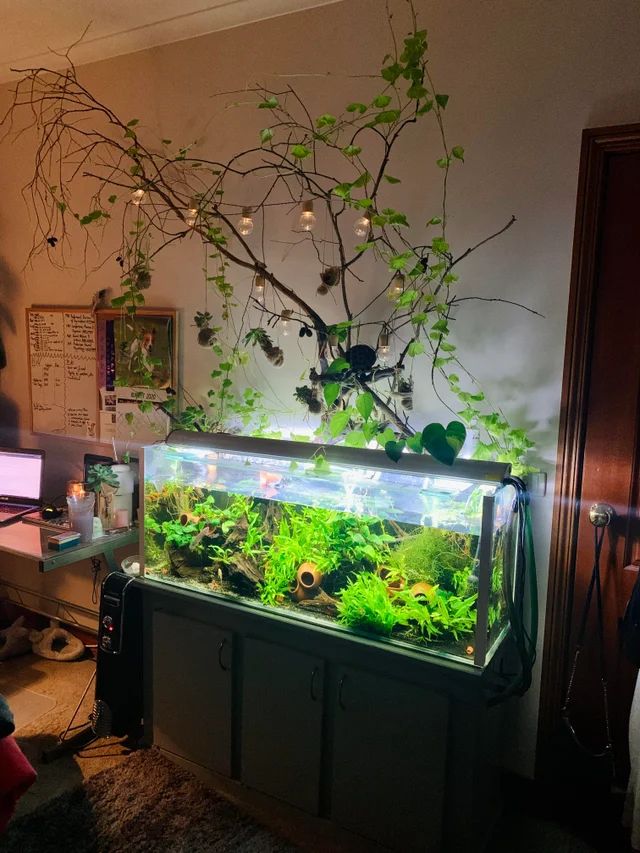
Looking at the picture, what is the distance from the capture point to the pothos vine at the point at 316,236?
2.00 metres

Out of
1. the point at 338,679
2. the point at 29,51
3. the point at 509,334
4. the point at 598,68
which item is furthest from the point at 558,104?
the point at 29,51

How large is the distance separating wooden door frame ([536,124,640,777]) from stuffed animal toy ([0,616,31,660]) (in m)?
2.40

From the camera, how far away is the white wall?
1930 mm

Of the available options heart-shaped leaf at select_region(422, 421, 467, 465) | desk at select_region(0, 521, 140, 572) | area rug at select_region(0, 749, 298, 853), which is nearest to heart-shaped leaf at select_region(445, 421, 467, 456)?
heart-shaped leaf at select_region(422, 421, 467, 465)

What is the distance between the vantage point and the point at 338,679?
1951 millimetres

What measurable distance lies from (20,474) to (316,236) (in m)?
1.77

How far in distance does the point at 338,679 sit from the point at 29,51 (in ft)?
9.59

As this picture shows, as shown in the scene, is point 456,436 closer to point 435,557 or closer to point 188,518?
point 435,557

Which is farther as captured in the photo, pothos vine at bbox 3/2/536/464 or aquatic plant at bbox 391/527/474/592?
pothos vine at bbox 3/2/536/464

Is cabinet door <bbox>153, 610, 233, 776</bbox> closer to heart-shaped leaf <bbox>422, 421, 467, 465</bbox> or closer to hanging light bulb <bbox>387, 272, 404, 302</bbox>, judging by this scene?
heart-shaped leaf <bbox>422, 421, 467, 465</bbox>

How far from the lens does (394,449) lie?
69.0 inches

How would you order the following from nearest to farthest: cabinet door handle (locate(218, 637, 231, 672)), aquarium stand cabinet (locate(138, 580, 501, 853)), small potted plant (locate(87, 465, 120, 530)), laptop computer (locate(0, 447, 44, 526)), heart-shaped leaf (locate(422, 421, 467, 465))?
heart-shaped leaf (locate(422, 421, 467, 465))
aquarium stand cabinet (locate(138, 580, 501, 853))
cabinet door handle (locate(218, 637, 231, 672))
small potted plant (locate(87, 465, 120, 530))
laptop computer (locate(0, 447, 44, 526))

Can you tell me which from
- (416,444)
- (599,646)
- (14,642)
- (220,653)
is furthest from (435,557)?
(14,642)

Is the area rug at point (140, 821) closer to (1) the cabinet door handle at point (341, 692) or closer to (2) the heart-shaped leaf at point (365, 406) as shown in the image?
(1) the cabinet door handle at point (341, 692)
